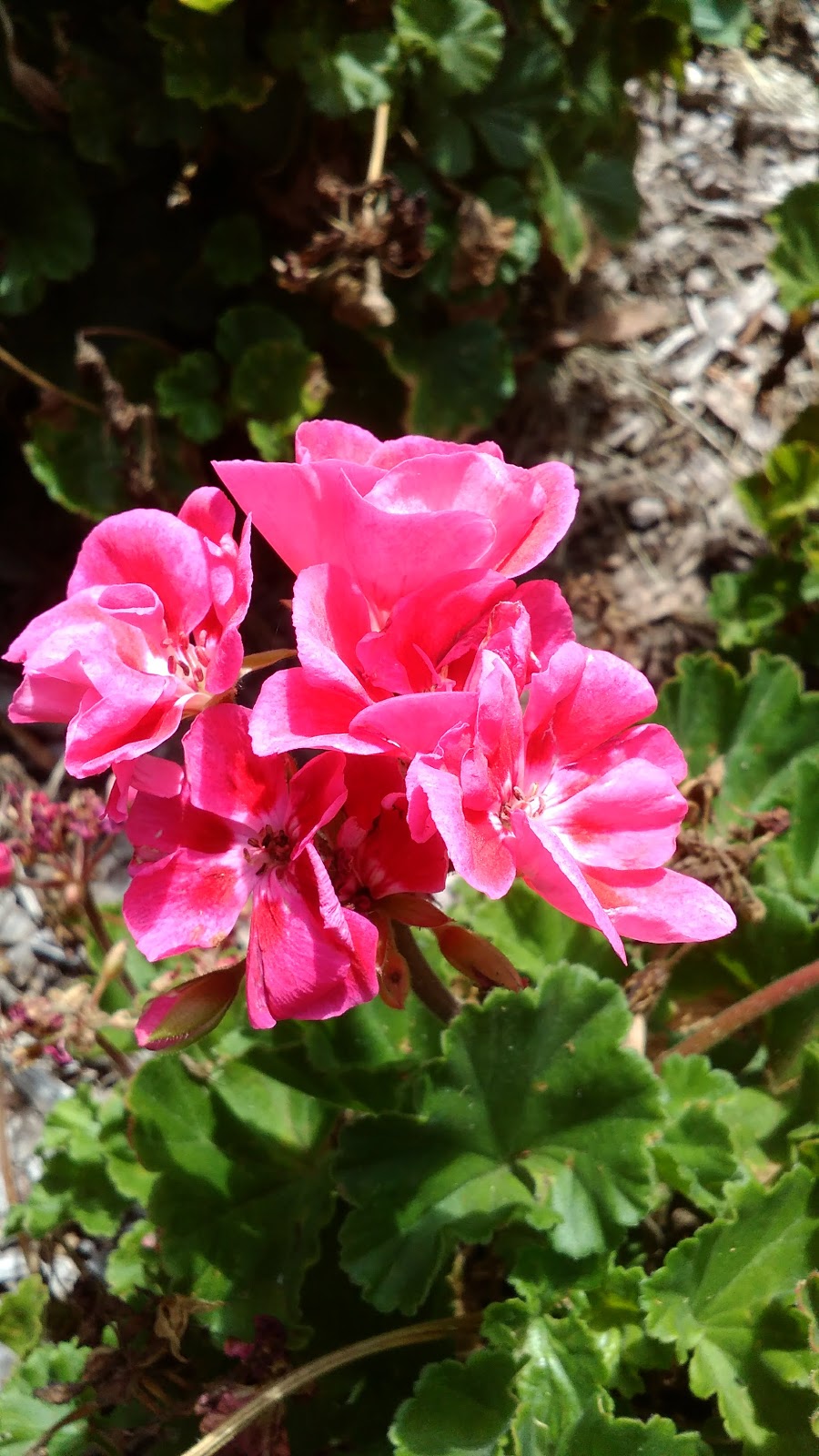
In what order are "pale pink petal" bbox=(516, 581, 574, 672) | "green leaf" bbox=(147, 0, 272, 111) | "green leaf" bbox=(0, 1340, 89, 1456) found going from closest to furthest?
"pale pink petal" bbox=(516, 581, 574, 672) → "green leaf" bbox=(0, 1340, 89, 1456) → "green leaf" bbox=(147, 0, 272, 111)

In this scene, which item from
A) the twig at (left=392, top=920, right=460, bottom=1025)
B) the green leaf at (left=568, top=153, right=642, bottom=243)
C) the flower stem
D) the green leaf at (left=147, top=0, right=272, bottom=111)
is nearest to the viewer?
the twig at (left=392, top=920, right=460, bottom=1025)

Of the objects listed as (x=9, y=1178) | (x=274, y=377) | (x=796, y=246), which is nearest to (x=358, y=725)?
(x=9, y=1178)

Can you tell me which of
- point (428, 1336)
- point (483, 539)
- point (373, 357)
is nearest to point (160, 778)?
point (483, 539)

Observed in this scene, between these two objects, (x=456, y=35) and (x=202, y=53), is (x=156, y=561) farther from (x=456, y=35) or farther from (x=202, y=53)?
(x=456, y=35)

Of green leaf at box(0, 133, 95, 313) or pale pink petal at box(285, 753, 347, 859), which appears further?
green leaf at box(0, 133, 95, 313)

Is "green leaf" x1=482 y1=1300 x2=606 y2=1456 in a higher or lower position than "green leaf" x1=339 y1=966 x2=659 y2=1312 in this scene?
lower

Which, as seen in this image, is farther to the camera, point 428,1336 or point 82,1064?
point 82,1064

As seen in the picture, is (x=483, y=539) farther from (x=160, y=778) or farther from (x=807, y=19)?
(x=807, y=19)

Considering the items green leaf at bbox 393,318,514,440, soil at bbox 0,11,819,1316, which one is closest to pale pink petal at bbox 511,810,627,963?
soil at bbox 0,11,819,1316

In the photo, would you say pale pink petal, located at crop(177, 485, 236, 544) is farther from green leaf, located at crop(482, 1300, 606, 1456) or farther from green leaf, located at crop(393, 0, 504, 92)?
green leaf, located at crop(393, 0, 504, 92)
